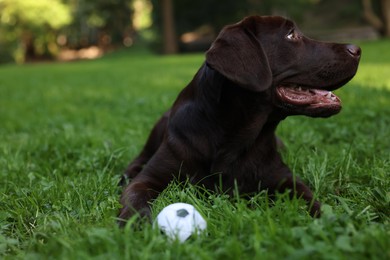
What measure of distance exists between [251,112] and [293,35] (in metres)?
0.59

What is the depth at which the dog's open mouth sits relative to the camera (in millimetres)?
2668

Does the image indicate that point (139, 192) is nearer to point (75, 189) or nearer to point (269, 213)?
point (75, 189)

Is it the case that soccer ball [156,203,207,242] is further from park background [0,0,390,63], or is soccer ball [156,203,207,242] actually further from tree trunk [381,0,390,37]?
tree trunk [381,0,390,37]

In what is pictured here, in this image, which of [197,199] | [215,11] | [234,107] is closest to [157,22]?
[215,11]

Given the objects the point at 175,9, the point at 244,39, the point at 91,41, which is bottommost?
the point at 91,41

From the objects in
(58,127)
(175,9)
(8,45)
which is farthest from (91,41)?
(58,127)

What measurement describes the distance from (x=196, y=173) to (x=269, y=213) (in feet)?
2.73

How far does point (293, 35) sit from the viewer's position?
2830 mm

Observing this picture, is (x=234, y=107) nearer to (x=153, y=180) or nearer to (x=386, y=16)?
(x=153, y=180)

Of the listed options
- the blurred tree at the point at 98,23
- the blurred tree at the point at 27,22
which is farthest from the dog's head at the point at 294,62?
the blurred tree at the point at 98,23

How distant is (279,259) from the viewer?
1.62 metres

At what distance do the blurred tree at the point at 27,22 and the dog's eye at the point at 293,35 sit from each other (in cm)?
3443

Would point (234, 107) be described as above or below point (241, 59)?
below

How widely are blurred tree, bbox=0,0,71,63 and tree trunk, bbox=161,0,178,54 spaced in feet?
35.9
